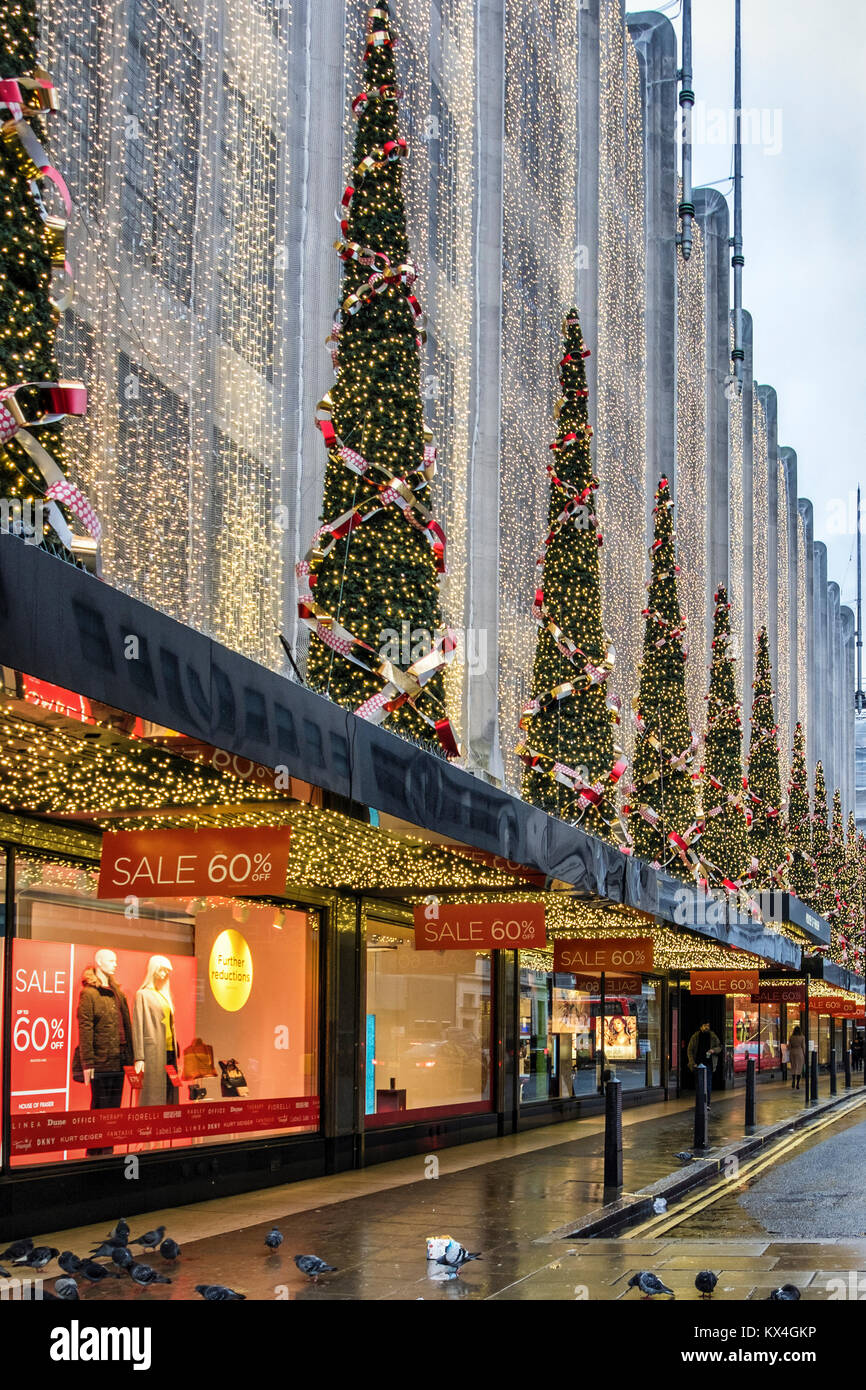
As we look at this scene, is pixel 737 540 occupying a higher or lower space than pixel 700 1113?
higher

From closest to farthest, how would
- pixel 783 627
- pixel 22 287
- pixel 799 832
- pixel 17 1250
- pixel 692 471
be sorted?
pixel 17 1250, pixel 22 287, pixel 692 471, pixel 799 832, pixel 783 627

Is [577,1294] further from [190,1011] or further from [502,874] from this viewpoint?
[502,874]

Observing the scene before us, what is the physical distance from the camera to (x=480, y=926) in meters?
18.0

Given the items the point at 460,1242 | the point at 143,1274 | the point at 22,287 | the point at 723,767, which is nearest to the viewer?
the point at 143,1274

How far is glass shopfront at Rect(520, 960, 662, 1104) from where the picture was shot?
26875 mm

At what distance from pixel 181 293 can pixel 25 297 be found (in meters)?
8.44

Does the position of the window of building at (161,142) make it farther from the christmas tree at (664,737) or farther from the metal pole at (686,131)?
the metal pole at (686,131)

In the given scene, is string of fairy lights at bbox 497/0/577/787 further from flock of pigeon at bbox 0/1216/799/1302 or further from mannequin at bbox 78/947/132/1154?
flock of pigeon at bbox 0/1216/799/1302

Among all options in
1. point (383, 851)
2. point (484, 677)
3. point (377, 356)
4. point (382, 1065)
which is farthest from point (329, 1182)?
point (484, 677)

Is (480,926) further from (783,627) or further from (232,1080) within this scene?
(783,627)

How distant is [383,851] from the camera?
49.7 ft

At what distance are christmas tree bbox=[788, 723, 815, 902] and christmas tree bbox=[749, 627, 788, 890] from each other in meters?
5.30

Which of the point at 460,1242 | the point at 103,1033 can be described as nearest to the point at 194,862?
the point at 103,1033
